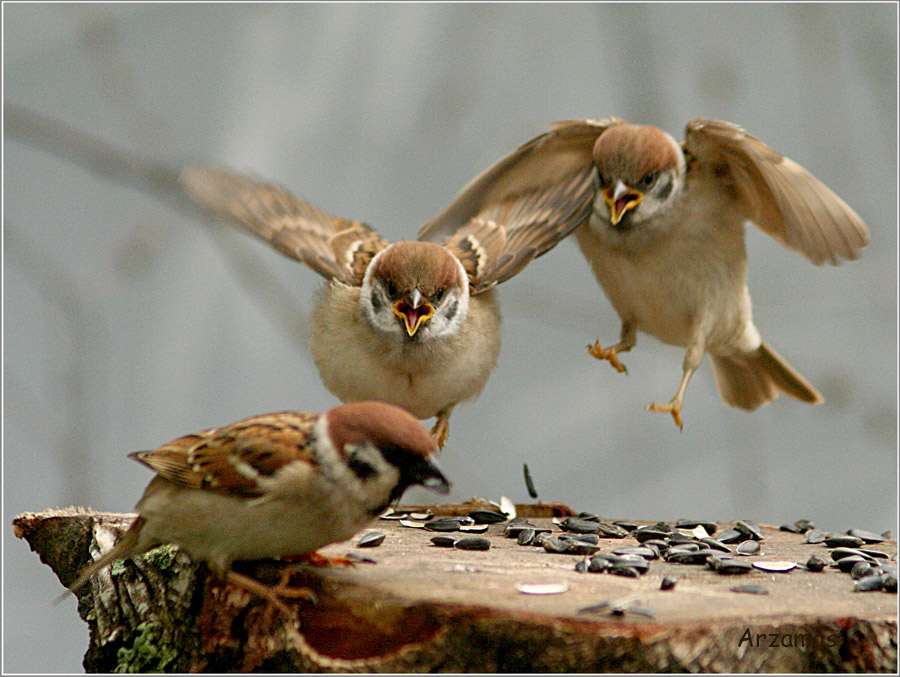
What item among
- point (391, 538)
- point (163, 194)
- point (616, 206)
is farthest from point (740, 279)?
point (163, 194)

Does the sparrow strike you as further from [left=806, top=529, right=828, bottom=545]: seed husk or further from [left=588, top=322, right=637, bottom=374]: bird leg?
[left=806, top=529, right=828, bottom=545]: seed husk

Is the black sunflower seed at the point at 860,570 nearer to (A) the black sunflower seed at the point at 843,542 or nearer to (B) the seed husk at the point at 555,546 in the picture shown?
(A) the black sunflower seed at the point at 843,542

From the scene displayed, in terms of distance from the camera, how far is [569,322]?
3.33 m

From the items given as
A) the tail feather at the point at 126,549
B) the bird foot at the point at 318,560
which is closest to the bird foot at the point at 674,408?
the bird foot at the point at 318,560

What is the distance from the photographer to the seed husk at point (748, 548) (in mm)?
1951

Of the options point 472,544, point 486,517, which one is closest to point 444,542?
point 472,544

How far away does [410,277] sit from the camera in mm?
2201

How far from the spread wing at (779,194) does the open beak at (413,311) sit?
0.95m

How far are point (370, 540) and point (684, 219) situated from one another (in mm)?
1327

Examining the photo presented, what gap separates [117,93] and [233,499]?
148 centimetres

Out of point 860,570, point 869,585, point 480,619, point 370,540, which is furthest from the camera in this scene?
point 370,540

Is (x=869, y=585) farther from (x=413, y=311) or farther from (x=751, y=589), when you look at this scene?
(x=413, y=311)

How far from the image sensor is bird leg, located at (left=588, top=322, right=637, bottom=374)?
2760 mm

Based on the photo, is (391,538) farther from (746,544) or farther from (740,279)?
(740,279)
